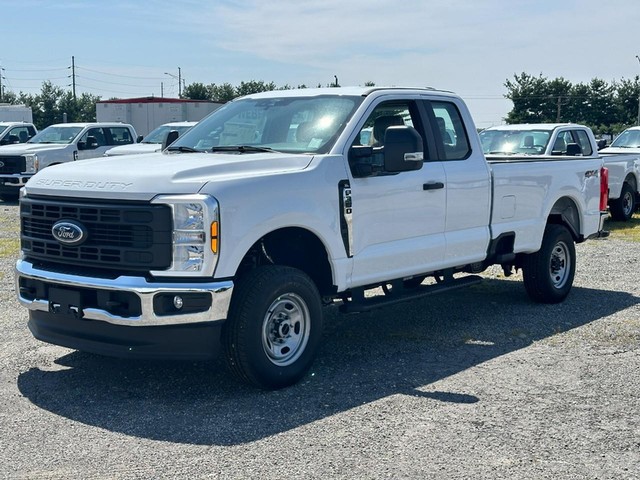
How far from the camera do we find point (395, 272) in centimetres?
734

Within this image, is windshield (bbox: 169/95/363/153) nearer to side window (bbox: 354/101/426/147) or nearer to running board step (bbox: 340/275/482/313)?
side window (bbox: 354/101/426/147)

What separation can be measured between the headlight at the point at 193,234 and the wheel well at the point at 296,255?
668 millimetres

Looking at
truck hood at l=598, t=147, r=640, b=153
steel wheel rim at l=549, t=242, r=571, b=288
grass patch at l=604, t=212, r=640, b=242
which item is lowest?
grass patch at l=604, t=212, r=640, b=242

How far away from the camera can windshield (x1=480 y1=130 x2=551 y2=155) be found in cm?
1548

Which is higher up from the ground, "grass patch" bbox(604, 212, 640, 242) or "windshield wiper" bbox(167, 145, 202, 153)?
"windshield wiper" bbox(167, 145, 202, 153)

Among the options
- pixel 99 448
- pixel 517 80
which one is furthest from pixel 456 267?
Result: pixel 517 80

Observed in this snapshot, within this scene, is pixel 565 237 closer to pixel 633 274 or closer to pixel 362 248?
pixel 633 274

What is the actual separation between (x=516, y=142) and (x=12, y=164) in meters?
11.8

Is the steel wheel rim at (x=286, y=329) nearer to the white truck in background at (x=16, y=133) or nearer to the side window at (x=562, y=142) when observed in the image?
the side window at (x=562, y=142)

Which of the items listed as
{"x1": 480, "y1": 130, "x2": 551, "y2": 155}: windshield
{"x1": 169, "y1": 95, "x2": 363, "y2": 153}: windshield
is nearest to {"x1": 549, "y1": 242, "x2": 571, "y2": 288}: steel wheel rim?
{"x1": 169, "y1": 95, "x2": 363, "y2": 153}: windshield

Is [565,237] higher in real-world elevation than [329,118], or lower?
lower

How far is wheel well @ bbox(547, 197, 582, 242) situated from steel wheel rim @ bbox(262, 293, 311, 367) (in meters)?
4.00

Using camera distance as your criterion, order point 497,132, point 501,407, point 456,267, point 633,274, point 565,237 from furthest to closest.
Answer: point 497,132 < point 633,274 < point 565,237 < point 456,267 < point 501,407

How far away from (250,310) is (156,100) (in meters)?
38.0
